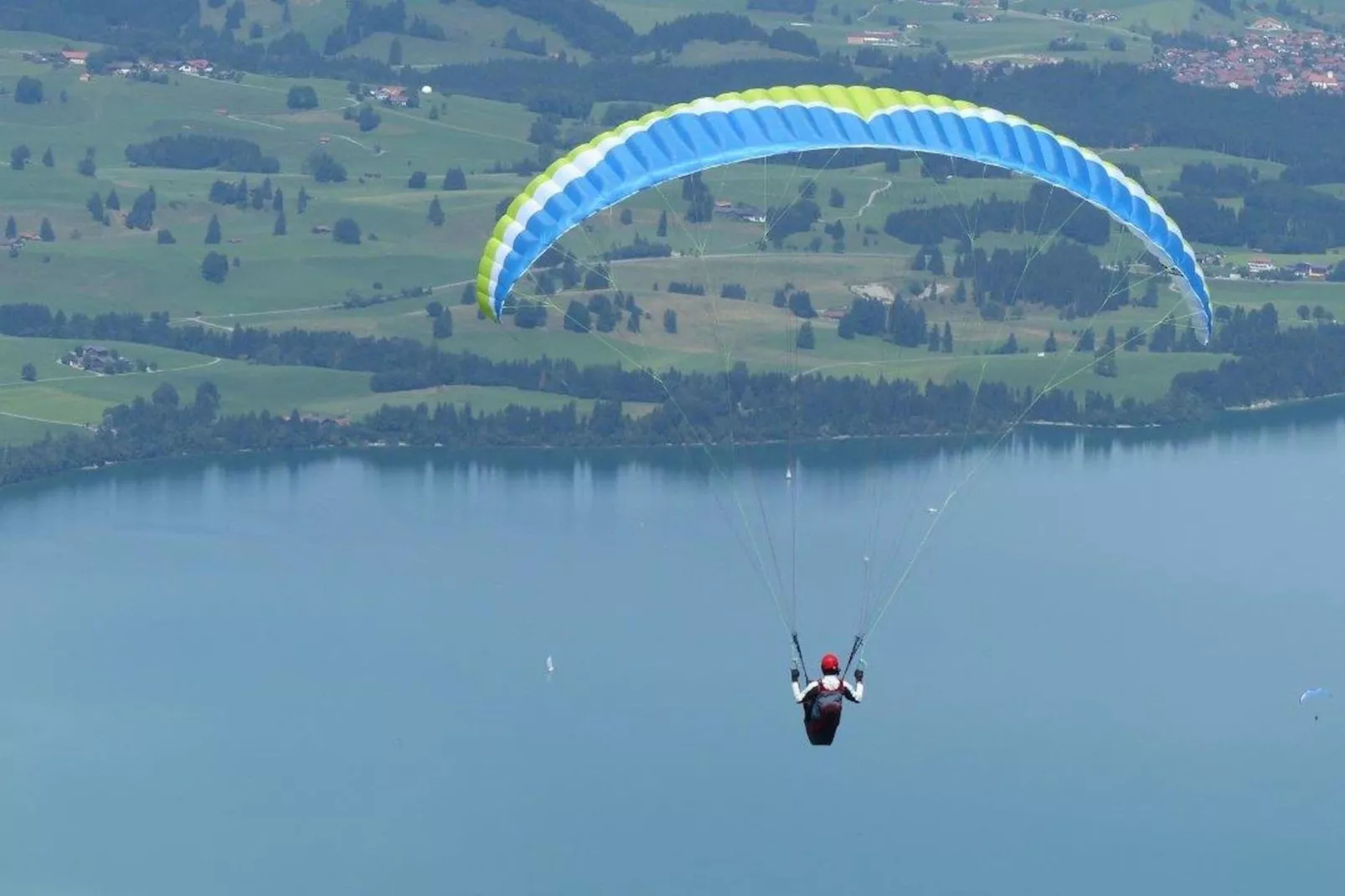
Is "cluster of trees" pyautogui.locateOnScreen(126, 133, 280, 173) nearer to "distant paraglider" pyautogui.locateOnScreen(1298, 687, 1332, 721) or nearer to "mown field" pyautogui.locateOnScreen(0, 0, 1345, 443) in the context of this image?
"mown field" pyautogui.locateOnScreen(0, 0, 1345, 443)

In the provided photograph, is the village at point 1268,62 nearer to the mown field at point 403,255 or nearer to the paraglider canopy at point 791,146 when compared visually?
the mown field at point 403,255

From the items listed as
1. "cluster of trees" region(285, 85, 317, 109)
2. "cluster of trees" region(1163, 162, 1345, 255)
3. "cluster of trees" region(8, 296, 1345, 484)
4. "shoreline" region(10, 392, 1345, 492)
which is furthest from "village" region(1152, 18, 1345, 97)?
"shoreline" region(10, 392, 1345, 492)

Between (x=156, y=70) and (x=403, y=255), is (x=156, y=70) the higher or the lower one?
the higher one

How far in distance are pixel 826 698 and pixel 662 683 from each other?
2915 cm

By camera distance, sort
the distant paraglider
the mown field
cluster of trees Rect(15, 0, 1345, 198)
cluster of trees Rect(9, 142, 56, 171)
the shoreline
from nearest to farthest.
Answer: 1. the distant paraglider
2. the shoreline
3. the mown field
4. cluster of trees Rect(9, 142, 56, 171)
5. cluster of trees Rect(15, 0, 1345, 198)

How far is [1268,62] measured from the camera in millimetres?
143125

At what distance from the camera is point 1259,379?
94625 mm

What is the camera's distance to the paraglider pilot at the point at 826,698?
3159 cm

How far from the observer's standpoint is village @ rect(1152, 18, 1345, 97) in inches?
5448

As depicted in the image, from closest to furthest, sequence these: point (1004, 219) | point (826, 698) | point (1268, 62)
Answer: point (826, 698) < point (1004, 219) < point (1268, 62)

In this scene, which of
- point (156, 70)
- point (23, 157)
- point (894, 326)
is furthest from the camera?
point (156, 70)

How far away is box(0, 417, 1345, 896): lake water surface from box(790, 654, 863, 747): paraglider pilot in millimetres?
19366

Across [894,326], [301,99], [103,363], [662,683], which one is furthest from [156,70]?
[662,683]

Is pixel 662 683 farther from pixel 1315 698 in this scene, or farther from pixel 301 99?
pixel 301 99
